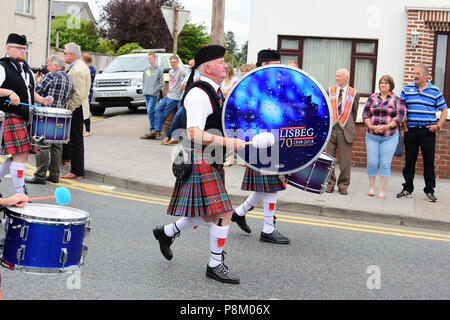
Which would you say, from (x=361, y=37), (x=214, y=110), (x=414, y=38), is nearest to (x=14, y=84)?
(x=214, y=110)

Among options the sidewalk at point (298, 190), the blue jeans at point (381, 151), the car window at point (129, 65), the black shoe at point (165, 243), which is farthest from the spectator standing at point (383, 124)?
the car window at point (129, 65)

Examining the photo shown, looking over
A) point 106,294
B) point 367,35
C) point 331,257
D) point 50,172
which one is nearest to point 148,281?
point 106,294

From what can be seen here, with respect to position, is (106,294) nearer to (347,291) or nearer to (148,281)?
(148,281)

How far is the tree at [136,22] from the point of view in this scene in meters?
48.5

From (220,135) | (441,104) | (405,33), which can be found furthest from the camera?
(405,33)

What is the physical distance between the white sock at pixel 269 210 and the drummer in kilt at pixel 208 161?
4.28 ft

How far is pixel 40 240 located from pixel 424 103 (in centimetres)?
686

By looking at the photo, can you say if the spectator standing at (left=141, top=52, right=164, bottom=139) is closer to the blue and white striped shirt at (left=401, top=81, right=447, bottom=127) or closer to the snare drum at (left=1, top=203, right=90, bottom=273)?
the blue and white striped shirt at (left=401, top=81, right=447, bottom=127)

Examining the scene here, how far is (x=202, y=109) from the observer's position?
4.83 meters

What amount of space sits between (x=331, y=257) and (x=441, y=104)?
408 cm

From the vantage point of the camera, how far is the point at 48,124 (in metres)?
7.43

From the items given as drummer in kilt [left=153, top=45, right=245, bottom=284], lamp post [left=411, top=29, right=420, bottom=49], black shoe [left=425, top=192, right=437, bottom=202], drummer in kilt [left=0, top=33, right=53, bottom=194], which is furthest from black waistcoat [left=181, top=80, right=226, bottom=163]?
lamp post [left=411, top=29, right=420, bottom=49]

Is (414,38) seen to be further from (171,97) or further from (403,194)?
(403,194)

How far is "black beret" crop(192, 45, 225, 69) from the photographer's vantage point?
16.3 feet
